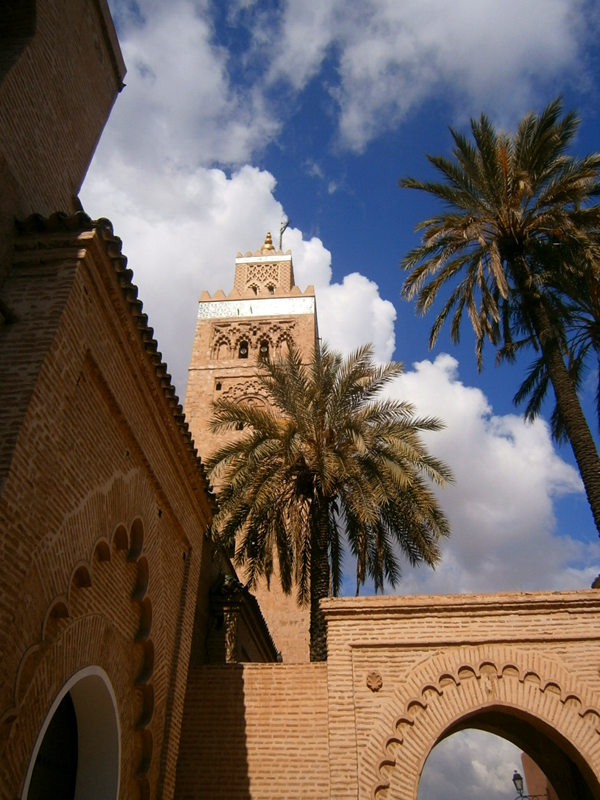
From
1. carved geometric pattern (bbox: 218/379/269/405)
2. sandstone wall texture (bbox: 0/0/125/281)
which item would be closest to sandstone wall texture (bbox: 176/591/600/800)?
sandstone wall texture (bbox: 0/0/125/281)

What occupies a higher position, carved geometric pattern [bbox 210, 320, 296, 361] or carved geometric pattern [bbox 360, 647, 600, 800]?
carved geometric pattern [bbox 210, 320, 296, 361]

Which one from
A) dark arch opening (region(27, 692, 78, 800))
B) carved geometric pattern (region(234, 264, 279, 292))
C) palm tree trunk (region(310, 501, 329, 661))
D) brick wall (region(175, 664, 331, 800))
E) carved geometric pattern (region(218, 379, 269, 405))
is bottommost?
dark arch opening (region(27, 692, 78, 800))

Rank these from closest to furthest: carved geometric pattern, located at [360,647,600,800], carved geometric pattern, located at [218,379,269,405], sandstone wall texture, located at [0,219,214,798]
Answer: sandstone wall texture, located at [0,219,214,798], carved geometric pattern, located at [360,647,600,800], carved geometric pattern, located at [218,379,269,405]

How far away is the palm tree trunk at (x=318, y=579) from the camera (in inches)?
370

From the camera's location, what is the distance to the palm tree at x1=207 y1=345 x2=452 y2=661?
10.2 m

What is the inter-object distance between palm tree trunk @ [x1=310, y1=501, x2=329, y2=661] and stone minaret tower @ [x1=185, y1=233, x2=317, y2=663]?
33.5 feet

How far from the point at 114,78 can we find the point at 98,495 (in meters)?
6.24

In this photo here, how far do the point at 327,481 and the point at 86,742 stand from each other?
481 cm

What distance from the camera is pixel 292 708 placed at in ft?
26.0

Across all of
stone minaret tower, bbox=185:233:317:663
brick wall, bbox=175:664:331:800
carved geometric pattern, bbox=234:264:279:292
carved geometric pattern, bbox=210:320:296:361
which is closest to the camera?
brick wall, bbox=175:664:331:800

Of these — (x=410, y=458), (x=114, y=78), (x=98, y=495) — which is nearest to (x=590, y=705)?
(x=410, y=458)

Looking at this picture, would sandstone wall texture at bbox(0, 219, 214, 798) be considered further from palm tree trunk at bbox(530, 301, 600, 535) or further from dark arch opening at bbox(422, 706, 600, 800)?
palm tree trunk at bbox(530, 301, 600, 535)

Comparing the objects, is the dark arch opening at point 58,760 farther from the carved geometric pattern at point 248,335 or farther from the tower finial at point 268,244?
the tower finial at point 268,244

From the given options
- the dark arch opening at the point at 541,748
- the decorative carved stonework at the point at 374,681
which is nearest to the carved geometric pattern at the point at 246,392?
the dark arch opening at the point at 541,748
